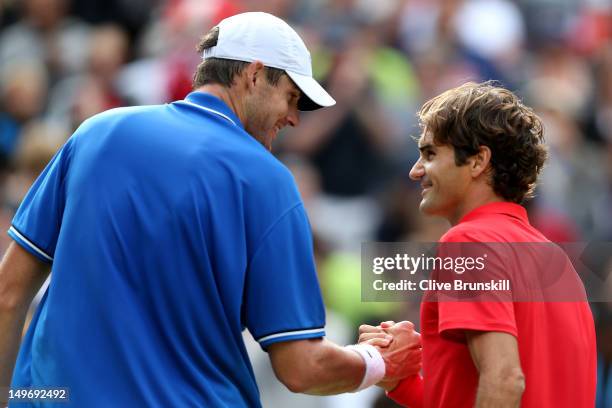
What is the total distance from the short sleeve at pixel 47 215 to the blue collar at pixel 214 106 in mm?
429

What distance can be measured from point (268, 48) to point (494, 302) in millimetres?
1101

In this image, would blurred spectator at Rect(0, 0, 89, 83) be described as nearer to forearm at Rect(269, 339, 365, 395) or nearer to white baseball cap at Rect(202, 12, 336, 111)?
white baseball cap at Rect(202, 12, 336, 111)

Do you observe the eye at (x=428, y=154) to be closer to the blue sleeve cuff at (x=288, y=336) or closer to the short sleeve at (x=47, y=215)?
the blue sleeve cuff at (x=288, y=336)

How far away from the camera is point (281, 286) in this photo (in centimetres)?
326

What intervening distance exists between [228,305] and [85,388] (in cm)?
49

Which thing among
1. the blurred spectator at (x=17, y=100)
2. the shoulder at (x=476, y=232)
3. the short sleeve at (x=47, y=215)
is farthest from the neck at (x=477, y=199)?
the blurred spectator at (x=17, y=100)

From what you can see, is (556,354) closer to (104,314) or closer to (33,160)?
(104,314)

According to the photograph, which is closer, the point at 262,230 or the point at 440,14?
the point at 262,230

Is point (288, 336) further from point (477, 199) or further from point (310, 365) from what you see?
point (477, 199)

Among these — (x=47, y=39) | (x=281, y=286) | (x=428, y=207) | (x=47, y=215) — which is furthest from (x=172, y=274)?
(x=47, y=39)

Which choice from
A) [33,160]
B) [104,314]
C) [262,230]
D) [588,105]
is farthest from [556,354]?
[588,105]

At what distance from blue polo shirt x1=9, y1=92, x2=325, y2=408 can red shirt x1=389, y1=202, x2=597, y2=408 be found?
1.32 feet

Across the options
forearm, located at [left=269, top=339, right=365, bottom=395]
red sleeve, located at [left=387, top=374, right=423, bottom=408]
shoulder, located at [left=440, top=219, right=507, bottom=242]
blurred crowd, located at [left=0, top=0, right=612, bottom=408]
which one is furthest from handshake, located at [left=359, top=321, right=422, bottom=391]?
blurred crowd, located at [left=0, top=0, right=612, bottom=408]

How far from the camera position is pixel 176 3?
30.3 ft
